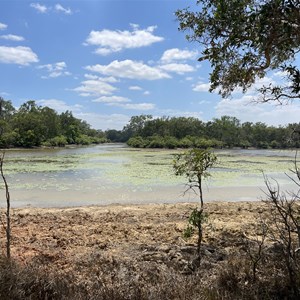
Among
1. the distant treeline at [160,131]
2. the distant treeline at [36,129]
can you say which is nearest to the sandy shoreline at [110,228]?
the distant treeline at [36,129]

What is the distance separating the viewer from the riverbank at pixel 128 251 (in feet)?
11.5

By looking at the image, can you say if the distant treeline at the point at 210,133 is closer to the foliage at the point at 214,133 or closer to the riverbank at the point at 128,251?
the foliage at the point at 214,133

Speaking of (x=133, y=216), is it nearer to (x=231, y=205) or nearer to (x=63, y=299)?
(x=231, y=205)

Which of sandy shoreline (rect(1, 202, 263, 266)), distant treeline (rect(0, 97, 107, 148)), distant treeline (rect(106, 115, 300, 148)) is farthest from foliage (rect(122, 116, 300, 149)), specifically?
sandy shoreline (rect(1, 202, 263, 266))

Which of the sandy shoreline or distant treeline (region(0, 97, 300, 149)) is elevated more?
distant treeline (region(0, 97, 300, 149))

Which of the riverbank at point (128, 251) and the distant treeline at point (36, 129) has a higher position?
the distant treeline at point (36, 129)

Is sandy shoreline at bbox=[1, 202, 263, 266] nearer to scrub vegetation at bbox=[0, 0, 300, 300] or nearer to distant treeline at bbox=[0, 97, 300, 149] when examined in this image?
scrub vegetation at bbox=[0, 0, 300, 300]

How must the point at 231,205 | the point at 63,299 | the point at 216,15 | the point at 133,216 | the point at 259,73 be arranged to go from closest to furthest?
the point at 63,299 → the point at 216,15 → the point at 259,73 → the point at 133,216 → the point at 231,205

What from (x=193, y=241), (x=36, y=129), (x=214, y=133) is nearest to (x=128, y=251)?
(x=193, y=241)

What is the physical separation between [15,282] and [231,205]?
34.3 feet

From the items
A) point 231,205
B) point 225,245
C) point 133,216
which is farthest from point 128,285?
point 231,205

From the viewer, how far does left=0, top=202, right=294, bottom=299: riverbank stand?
137 inches

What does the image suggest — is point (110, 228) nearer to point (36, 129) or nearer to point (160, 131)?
point (36, 129)

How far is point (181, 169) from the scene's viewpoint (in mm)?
6539
